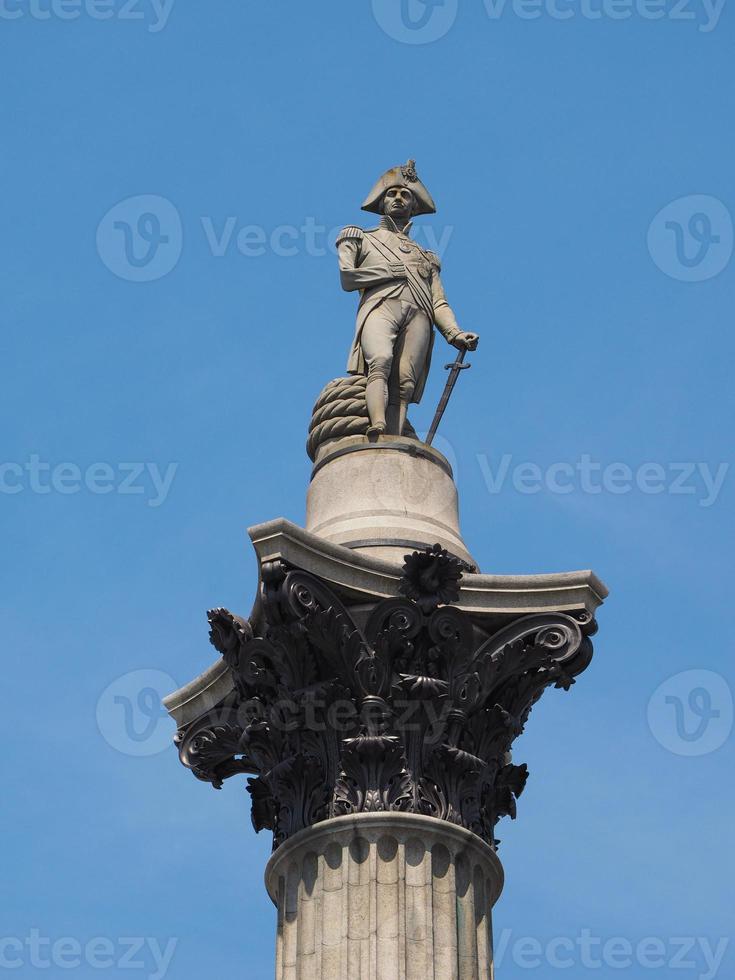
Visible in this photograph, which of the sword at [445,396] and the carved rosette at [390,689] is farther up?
the sword at [445,396]

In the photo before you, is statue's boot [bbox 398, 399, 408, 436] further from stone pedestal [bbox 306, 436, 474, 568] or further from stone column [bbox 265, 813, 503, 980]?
stone column [bbox 265, 813, 503, 980]

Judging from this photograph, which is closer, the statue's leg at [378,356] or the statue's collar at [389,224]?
the statue's leg at [378,356]

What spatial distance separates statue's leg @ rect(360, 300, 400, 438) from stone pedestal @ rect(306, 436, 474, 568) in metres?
0.48

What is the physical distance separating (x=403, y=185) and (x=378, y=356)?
136 inches

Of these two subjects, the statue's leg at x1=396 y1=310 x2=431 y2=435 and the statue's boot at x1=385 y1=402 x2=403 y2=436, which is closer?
the statue's boot at x1=385 y1=402 x2=403 y2=436

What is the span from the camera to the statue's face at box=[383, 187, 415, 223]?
33500mm

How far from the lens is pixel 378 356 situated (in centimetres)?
3161

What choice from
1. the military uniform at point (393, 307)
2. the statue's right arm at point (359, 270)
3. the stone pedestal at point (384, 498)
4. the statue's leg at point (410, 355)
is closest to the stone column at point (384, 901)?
the stone pedestal at point (384, 498)

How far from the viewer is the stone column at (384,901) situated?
25.7 m

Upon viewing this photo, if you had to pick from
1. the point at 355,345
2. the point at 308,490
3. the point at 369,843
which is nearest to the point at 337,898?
the point at 369,843

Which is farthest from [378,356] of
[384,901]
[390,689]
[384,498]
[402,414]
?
[384,901]

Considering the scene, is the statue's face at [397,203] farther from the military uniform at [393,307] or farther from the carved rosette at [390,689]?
the carved rosette at [390,689]

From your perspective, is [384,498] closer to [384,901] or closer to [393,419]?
[393,419]

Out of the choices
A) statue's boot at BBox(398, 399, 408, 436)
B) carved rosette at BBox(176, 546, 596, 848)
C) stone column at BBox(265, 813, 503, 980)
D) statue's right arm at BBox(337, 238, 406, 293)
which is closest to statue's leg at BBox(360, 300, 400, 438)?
statue's boot at BBox(398, 399, 408, 436)
